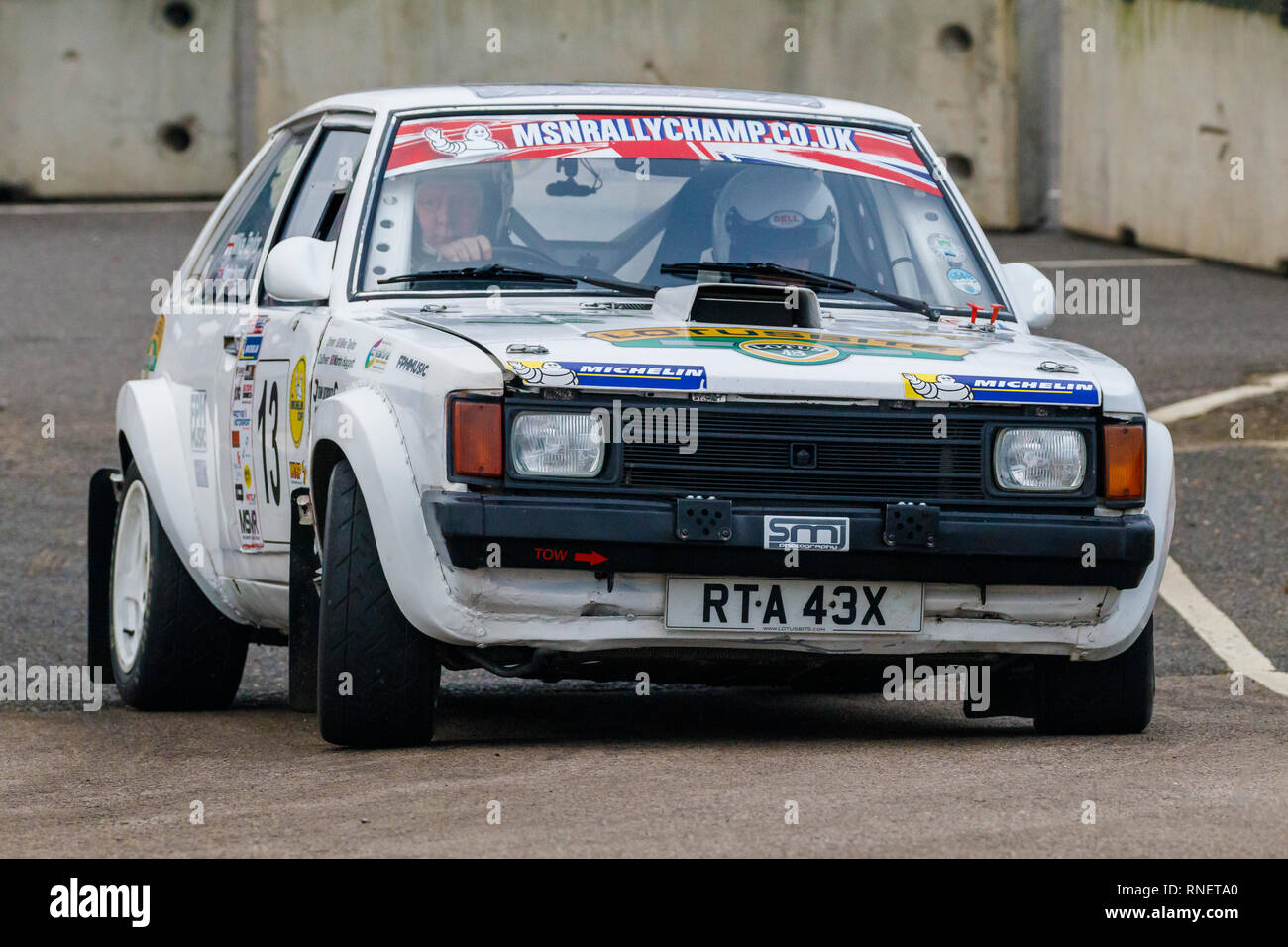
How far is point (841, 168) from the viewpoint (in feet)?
24.1

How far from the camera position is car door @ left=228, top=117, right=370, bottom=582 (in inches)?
268

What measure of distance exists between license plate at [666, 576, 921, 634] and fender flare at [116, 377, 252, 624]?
6.80ft

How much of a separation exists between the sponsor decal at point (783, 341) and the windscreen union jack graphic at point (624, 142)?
1.00 meters

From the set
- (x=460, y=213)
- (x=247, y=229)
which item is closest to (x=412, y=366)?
(x=460, y=213)

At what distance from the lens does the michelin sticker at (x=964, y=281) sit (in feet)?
23.7

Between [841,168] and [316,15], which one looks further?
[316,15]

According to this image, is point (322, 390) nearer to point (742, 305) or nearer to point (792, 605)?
point (742, 305)

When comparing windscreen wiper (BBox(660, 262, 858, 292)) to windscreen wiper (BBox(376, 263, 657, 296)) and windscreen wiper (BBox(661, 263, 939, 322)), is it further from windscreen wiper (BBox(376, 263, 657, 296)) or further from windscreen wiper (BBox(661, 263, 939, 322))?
windscreen wiper (BBox(376, 263, 657, 296))

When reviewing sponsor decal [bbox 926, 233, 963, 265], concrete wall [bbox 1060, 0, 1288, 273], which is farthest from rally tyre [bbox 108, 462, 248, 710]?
concrete wall [bbox 1060, 0, 1288, 273]

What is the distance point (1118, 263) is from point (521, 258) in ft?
45.1

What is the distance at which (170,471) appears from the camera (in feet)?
25.1

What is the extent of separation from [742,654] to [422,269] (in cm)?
151
